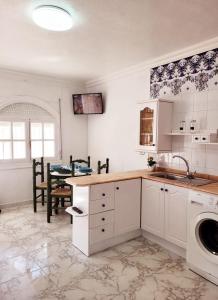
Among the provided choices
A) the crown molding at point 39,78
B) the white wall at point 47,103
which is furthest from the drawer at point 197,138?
the crown molding at point 39,78

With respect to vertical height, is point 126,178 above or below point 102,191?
above

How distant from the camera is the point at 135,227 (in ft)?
9.46

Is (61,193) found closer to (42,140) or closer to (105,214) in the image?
(105,214)

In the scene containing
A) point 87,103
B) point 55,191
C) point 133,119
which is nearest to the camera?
point 55,191

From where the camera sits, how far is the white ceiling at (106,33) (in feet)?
6.14

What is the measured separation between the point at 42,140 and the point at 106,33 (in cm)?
251

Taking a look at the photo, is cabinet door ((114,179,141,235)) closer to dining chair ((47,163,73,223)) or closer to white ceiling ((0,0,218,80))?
dining chair ((47,163,73,223))

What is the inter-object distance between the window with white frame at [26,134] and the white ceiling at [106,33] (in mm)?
815

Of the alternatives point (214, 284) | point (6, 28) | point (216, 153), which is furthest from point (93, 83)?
point (214, 284)

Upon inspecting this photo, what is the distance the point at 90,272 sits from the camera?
7.13 ft

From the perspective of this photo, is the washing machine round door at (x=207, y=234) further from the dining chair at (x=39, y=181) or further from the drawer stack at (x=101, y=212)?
the dining chair at (x=39, y=181)

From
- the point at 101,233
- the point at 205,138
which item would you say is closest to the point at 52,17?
the point at 205,138

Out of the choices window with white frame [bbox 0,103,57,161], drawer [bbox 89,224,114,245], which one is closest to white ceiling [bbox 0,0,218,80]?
window with white frame [bbox 0,103,57,161]

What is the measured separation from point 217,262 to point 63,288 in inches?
53.1
